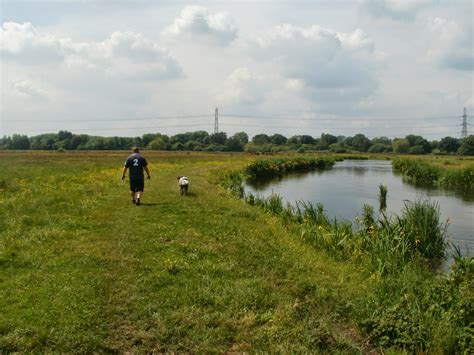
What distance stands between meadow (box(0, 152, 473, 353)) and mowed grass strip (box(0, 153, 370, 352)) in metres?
0.02

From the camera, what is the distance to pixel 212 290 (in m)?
7.51

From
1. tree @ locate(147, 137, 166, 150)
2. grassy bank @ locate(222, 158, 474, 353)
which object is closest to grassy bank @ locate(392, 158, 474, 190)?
grassy bank @ locate(222, 158, 474, 353)

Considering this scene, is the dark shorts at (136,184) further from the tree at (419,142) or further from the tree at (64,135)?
the tree at (419,142)

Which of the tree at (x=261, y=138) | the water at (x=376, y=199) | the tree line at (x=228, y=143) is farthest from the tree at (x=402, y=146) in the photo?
the water at (x=376, y=199)

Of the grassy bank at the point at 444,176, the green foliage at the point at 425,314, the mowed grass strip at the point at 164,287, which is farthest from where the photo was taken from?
the grassy bank at the point at 444,176

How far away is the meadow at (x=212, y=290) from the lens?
5.96 m

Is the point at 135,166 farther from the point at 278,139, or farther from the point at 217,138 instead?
the point at 278,139

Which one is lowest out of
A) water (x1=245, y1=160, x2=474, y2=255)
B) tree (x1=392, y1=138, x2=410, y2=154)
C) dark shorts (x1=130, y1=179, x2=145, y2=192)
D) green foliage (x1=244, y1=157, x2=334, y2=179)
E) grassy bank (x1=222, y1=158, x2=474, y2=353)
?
water (x1=245, y1=160, x2=474, y2=255)

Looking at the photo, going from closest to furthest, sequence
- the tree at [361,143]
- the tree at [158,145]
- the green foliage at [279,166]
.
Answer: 1. the green foliage at [279,166]
2. the tree at [158,145]
3. the tree at [361,143]

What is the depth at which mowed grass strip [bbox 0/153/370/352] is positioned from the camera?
5.90 m

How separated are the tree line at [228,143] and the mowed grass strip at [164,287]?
315ft

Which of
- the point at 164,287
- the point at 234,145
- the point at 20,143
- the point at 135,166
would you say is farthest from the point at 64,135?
the point at 164,287

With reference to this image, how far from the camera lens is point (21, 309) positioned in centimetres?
625

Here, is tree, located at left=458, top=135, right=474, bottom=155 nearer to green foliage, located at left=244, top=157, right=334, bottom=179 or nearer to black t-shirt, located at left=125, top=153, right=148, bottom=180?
green foliage, located at left=244, top=157, right=334, bottom=179
